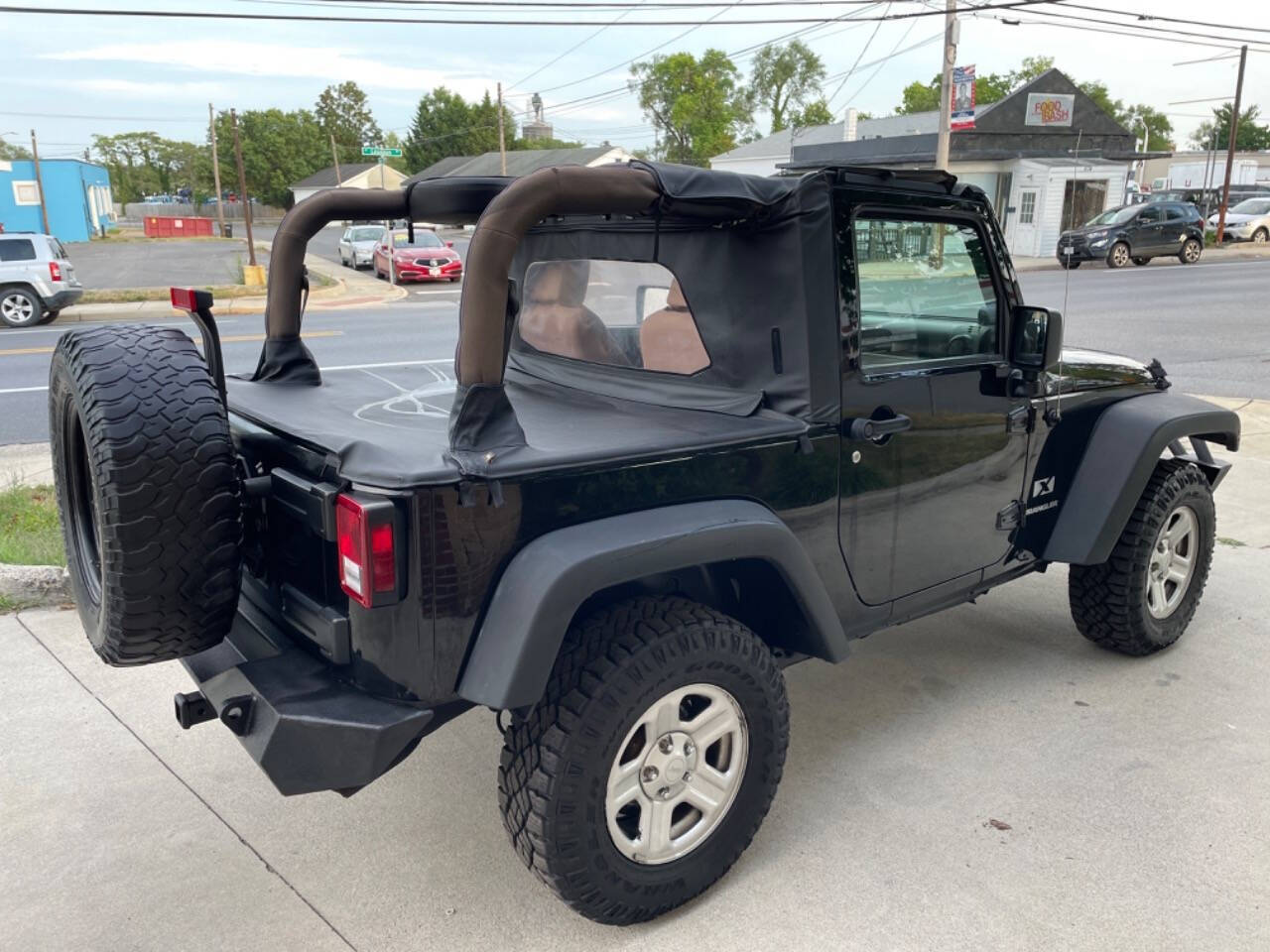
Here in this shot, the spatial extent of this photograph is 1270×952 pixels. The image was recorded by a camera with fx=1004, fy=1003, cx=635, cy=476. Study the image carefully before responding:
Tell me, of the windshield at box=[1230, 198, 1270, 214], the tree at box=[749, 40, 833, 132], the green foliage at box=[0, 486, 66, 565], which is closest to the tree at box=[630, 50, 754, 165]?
the tree at box=[749, 40, 833, 132]

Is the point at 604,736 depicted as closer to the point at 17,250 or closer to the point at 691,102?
the point at 17,250

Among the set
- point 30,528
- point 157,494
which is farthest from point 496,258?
point 30,528

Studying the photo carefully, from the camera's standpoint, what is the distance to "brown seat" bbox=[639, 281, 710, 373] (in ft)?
9.99

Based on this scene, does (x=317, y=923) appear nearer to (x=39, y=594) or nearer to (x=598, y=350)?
(x=598, y=350)

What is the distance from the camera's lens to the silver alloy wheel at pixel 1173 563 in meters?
4.04

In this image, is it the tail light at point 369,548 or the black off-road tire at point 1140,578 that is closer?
the tail light at point 369,548

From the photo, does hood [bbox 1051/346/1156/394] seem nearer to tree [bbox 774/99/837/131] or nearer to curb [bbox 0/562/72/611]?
curb [bbox 0/562/72/611]

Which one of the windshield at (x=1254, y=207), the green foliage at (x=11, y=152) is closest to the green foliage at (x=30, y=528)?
the windshield at (x=1254, y=207)

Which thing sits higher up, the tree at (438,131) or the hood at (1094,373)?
the tree at (438,131)

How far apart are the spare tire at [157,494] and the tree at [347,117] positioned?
11186 centimetres

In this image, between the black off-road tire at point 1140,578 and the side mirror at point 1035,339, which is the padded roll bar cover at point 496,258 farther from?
the black off-road tire at point 1140,578

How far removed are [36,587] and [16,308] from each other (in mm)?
14326

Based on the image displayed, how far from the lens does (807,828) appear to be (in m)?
3.00

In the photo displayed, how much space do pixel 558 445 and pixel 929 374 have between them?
1.35 m
